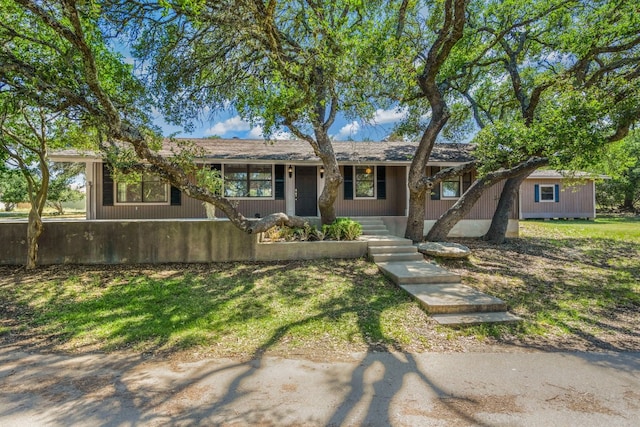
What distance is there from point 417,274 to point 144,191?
9.60 metres

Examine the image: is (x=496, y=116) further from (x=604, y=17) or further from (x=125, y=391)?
(x=125, y=391)

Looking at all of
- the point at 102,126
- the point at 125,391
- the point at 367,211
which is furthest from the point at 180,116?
the point at 125,391

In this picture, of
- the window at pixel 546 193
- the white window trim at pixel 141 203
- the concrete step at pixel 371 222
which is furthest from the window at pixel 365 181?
the window at pixel 546 193

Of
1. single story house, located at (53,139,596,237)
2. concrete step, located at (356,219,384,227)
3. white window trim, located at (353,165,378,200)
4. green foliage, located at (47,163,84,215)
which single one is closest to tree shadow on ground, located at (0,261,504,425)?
concrete step, located at (356,219,384,227)

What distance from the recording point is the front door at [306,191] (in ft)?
42.2

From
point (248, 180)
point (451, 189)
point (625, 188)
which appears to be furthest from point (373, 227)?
point (625, 188)

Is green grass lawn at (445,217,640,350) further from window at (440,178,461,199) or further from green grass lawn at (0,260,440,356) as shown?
window at (440,178,461,199)

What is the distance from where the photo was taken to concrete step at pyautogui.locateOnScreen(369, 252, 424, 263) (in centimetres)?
841

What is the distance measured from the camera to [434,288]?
21.0ft

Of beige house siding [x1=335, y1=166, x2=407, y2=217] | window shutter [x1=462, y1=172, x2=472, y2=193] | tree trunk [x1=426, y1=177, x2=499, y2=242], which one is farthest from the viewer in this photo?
window shutter [x1=462, y1=172, x2=472, y2=193]

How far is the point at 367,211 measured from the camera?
12945 millimetres

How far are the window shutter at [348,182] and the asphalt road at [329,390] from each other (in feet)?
29.8

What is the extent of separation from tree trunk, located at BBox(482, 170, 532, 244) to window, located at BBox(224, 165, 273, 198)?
25.7ft

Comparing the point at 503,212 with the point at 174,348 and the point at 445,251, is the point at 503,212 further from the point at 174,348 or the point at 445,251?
the point at 174,348
